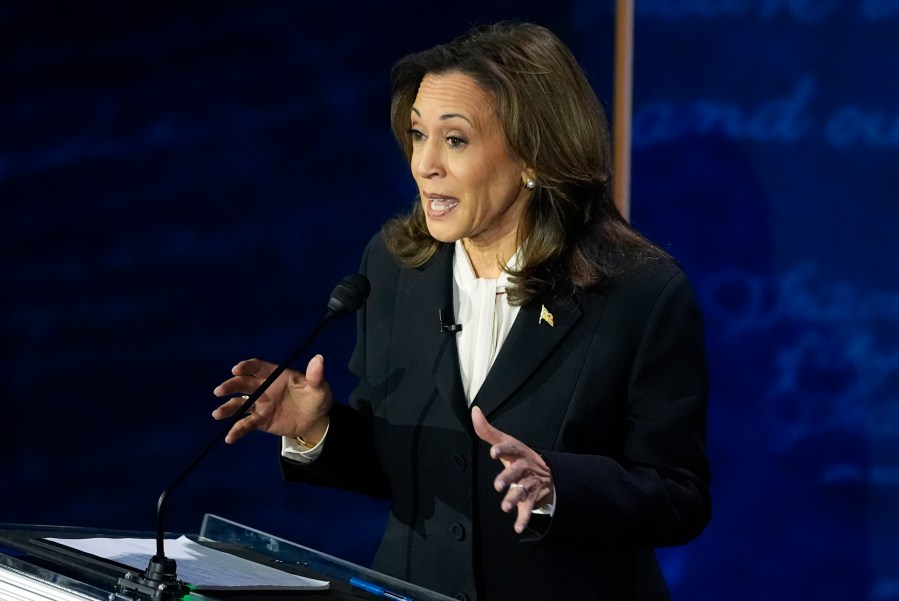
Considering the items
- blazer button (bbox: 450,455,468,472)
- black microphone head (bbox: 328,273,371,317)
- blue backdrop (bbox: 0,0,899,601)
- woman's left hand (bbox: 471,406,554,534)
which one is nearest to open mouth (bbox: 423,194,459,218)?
black microphone head (bbox: 328,273,371,317)

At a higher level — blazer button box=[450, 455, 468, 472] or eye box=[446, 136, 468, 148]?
eye box=[446, 136, 468, 148]

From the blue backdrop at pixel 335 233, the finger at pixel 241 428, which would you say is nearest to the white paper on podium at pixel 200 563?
the finger at pixel 241 428

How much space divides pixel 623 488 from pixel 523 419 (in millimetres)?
220

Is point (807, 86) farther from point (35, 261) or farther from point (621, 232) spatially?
point (35, 261)

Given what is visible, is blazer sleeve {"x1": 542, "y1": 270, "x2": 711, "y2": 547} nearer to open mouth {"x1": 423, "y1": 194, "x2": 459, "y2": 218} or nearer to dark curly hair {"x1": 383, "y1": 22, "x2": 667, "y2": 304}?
dark curly hair {"x1": 383, "y1": 22, "x2": 667, "y2": 304}

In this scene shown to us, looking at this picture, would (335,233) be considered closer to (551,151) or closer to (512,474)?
(551,151)

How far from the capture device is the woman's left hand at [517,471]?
1556mm

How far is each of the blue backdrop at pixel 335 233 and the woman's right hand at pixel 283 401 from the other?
4.76 feet

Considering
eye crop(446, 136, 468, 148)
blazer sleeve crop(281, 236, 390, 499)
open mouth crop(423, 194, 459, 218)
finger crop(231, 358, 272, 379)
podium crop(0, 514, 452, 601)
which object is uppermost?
eye crop(446, 136, 468, 148)

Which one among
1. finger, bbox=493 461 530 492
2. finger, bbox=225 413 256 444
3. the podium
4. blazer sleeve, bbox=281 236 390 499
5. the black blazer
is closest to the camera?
the podium

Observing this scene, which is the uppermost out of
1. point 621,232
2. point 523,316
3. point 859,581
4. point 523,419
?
point 621,232

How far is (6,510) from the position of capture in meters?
3.44

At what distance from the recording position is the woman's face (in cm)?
208

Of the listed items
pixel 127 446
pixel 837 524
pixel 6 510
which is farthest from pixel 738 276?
pixel 6 510
